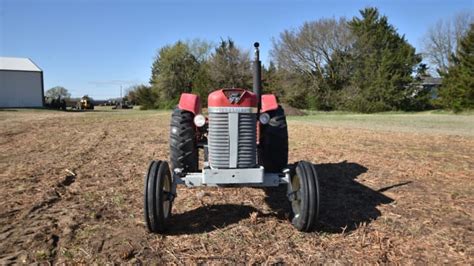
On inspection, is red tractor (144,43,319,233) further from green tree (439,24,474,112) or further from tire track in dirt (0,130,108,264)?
green tree (439,24,474,112)

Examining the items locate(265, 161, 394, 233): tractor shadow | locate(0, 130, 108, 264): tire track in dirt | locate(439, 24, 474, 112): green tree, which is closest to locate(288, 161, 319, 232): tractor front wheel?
locate(265, 161, 394, 233): tractor shadow

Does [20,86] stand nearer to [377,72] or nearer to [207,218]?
[377,72]

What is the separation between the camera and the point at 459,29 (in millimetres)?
50406

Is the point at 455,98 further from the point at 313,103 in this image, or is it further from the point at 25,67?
the point at 25,67

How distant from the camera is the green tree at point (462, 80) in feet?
109

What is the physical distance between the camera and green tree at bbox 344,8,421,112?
3956 cm

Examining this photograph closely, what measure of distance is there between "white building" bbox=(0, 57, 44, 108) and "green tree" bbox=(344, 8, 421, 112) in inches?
1529

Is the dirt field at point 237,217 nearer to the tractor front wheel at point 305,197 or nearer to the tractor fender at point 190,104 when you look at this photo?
the tractor front wheel at point 305,197

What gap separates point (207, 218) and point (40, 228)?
5.56 ft

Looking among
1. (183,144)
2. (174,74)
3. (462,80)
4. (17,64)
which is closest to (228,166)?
(183,144)

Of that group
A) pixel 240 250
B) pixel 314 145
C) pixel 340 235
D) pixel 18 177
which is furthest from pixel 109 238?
pixel 314 145

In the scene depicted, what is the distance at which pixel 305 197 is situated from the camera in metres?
3.73

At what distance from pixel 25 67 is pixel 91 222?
55506 millimetres

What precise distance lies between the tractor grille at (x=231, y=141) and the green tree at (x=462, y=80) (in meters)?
34.9
